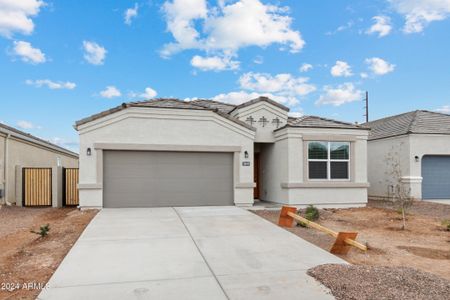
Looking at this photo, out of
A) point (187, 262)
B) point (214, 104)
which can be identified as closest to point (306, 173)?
point (214, 104)

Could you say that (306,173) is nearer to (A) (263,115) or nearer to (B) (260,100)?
(A) (263,115)

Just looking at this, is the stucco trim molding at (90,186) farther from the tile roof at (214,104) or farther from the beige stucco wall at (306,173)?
the tile roof at (214,104)

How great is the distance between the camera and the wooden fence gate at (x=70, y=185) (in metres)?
16.9

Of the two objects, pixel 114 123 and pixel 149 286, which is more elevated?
pixel 114 123

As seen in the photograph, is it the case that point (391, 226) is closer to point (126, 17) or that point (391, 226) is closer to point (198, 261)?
point (198, 261)

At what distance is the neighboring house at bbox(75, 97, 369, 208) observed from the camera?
523 inches

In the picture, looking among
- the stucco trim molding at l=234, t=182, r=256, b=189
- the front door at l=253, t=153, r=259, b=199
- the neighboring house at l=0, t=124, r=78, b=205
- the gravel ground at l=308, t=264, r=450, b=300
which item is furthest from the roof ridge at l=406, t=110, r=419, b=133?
the neighboring house at l=0, t=124, r=78, b=205

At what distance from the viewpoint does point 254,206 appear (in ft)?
47.3

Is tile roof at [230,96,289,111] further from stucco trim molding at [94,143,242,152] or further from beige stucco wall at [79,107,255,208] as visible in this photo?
stucco trim molding at [94,143,242,152]

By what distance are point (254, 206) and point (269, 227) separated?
467 centimetres

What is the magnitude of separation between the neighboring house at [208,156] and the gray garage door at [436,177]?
5157 millimetres

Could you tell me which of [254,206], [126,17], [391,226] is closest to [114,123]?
[126,17]

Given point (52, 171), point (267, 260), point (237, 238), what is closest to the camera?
point (267, 260)

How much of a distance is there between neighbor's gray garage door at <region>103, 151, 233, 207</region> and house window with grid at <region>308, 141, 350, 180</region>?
339 cm
